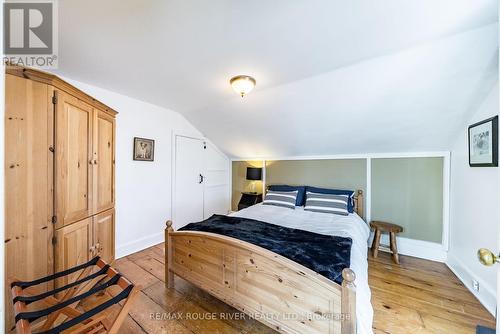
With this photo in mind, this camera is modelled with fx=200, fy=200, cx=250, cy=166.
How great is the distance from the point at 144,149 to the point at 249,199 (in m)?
2.21

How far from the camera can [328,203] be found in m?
3.00

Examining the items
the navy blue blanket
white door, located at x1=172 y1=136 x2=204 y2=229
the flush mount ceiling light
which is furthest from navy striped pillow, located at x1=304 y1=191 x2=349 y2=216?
white door, located at x1=172 y1=136 x2=204 y2=229

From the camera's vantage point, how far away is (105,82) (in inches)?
92.4

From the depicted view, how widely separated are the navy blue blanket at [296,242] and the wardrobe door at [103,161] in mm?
921

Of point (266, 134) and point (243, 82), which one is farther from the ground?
point (243, 82)

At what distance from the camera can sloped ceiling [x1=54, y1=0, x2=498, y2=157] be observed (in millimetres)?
1309

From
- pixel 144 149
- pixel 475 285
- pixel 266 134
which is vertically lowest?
pixel 475 285

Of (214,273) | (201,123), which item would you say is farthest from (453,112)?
(201,123)

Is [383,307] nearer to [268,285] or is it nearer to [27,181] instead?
[268,285]

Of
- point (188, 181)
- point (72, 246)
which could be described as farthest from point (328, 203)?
point (72, 246)

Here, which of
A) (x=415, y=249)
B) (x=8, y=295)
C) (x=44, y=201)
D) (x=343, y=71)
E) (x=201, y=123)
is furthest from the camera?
(x=201, y=123)

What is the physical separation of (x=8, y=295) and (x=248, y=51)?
243 centimetres

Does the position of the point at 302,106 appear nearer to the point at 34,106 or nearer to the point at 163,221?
the point at 34,106

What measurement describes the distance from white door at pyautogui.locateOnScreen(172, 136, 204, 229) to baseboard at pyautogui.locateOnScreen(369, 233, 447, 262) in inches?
120
